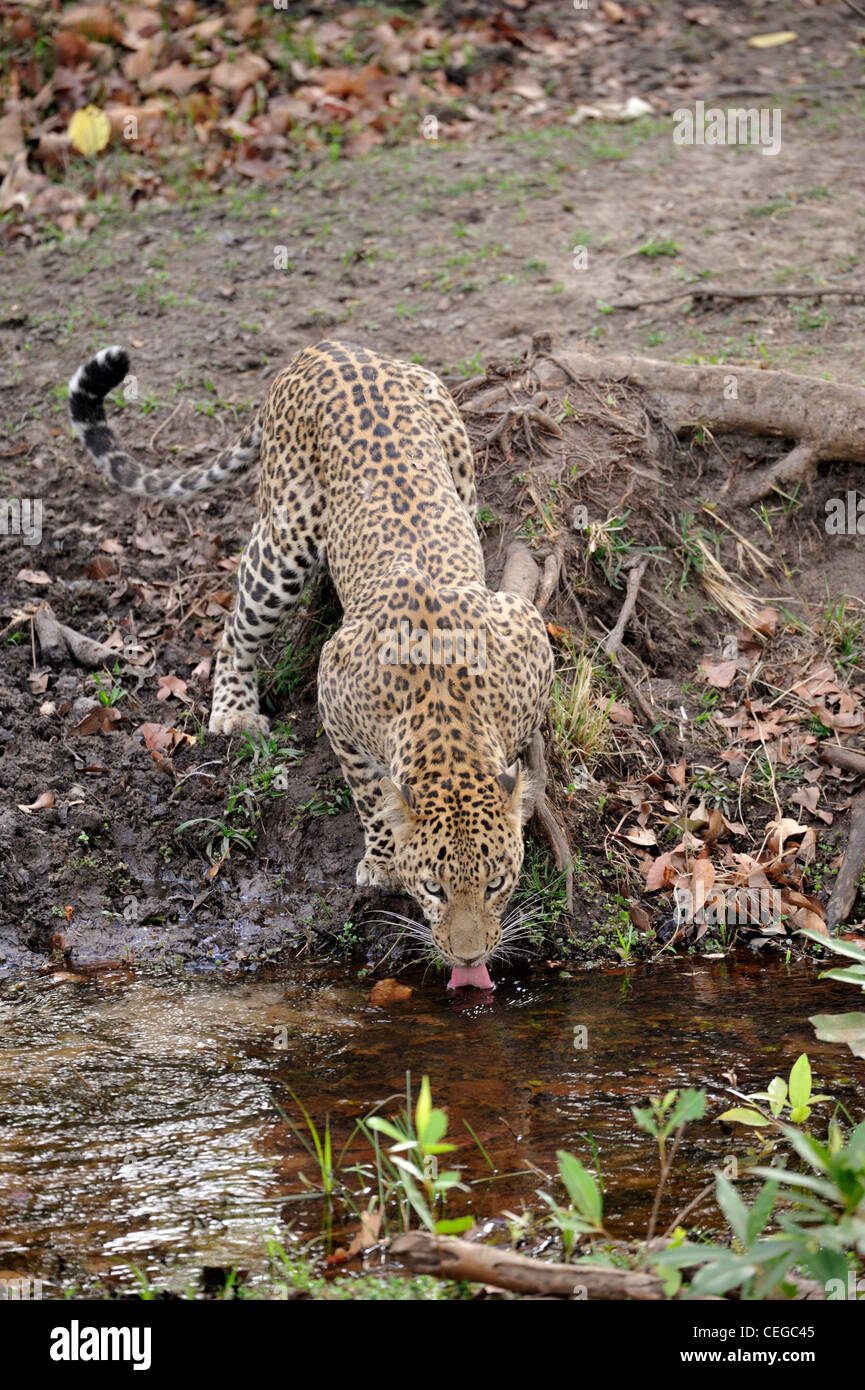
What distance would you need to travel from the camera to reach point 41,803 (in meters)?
7.11

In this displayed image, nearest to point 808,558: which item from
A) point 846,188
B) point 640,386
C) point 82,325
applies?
point 640,386

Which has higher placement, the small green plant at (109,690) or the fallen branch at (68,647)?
the fallen branch at (68,647)

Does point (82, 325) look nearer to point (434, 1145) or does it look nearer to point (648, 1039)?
point (648, 1039)

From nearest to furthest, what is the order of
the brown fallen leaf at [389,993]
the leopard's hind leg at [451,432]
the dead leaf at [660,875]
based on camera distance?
1. the brown fallen leaf at [389,993]
2. the dead leaf at [660,875]
3. the leopard's hind leg at [451,432]

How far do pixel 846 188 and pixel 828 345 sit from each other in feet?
9.34

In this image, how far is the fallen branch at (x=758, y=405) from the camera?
8.18m

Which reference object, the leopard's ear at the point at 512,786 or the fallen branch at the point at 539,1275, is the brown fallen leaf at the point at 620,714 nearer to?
the leopard's ear at the point at 512,786

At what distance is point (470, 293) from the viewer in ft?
33.6

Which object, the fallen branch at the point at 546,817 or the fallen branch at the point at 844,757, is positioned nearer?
the fallen branch at the point at 546,817

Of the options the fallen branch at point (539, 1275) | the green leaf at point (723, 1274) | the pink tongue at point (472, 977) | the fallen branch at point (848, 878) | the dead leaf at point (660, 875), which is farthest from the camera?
the dead leaf at point (660, 875)

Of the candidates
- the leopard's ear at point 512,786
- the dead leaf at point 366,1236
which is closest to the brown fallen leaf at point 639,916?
the leopard's ear at point 512,786

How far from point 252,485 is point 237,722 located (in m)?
2.08

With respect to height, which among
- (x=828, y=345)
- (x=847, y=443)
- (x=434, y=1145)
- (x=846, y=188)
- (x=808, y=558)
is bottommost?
(x=434, y=1145)

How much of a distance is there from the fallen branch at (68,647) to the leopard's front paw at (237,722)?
2.87 ft
